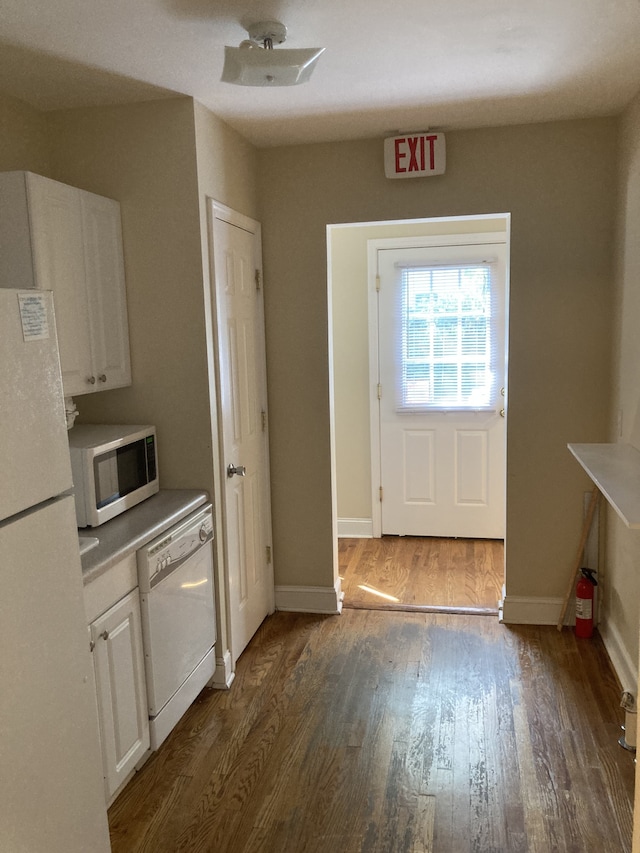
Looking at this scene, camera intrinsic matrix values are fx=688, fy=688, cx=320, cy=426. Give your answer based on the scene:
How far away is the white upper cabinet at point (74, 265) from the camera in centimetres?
229

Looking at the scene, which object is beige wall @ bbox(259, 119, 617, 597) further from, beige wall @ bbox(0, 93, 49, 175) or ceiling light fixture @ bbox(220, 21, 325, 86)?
ceiling light fixture @ bbox(220, 21, 325, 86)

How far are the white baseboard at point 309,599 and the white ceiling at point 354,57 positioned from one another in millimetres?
2393

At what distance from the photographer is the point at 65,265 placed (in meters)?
2.46

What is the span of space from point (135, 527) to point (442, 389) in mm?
2871

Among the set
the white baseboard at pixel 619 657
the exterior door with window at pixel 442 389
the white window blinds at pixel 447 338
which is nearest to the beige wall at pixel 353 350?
the exterior door with window at pixel 442 389

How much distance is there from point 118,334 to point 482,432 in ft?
9.22

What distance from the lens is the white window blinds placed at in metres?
4.68

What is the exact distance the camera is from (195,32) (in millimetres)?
2148

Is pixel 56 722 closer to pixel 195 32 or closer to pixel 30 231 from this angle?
pixel 30 231

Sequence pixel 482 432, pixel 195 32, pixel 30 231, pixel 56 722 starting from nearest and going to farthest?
pixel 56 722, pixel 195 32, pixel 30 231, pixel 482 432

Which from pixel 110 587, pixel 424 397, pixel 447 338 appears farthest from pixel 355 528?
pixel 110 587

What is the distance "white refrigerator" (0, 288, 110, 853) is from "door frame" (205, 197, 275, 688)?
1.27m

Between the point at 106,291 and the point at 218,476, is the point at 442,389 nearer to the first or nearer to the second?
the point at 218,476

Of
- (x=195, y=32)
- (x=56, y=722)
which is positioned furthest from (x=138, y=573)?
(x=195, y=32)
